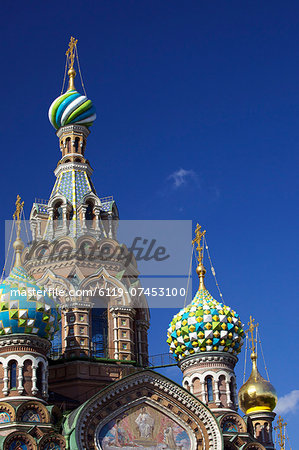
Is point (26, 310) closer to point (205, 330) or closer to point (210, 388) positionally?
point (205, 330)

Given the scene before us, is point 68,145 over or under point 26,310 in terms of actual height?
over

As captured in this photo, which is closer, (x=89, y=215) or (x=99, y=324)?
(x=99, y=324)

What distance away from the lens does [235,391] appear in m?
23.0

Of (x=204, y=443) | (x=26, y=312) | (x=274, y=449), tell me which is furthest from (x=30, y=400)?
(x=274, y=449)

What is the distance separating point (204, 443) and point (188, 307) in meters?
3.85

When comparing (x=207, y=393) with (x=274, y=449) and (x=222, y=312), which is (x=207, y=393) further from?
(x=274, y=449)

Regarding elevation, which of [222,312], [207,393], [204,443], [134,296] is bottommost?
[204,443]

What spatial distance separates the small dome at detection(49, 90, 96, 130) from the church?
Result: 1.4 inches

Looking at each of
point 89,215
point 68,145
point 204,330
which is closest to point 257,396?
point 204,330

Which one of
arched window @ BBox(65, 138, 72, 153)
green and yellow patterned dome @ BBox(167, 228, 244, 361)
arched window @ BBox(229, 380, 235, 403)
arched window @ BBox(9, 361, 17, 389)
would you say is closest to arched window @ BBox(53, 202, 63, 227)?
arched window @ BBox(65, 138, 72, 153)

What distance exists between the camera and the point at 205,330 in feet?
74.8

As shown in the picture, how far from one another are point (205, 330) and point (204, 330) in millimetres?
30

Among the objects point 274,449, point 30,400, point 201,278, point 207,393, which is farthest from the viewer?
point 274,449

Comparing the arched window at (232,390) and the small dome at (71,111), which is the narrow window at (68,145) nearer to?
the small dome at (71,111)
